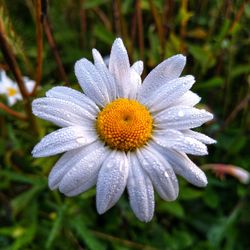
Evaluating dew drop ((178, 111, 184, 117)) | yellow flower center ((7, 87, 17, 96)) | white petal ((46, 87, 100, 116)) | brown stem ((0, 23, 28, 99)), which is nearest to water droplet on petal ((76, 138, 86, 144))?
white petal ((46, 87, 100, 116))

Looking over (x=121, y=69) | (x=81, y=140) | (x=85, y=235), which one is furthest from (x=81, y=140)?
(x=85, y=235)

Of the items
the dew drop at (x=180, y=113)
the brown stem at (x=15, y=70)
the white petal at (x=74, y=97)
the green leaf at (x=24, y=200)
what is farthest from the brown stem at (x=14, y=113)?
the dew drop at (x=180, y=113)

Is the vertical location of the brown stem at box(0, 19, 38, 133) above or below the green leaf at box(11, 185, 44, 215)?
above

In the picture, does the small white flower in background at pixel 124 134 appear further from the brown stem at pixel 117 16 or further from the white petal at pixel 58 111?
the brown stem at pixel 117 16

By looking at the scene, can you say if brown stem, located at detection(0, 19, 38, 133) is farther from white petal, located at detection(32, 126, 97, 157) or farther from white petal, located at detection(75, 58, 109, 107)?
white petal, located at detection(32, 126, 97, 157)

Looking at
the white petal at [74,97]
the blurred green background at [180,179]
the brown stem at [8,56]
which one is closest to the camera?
the white petal at [74,97]

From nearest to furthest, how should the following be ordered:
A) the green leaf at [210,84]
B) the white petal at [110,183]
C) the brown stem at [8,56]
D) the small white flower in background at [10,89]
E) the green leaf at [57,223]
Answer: the white petal at [110,183]
the brown stem at [8,56]
the green leaf at [57,223]
the green leaf at [210,84]
the small white flower in background at [10,89]

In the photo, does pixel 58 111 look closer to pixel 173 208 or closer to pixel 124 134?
pixel 124 134
